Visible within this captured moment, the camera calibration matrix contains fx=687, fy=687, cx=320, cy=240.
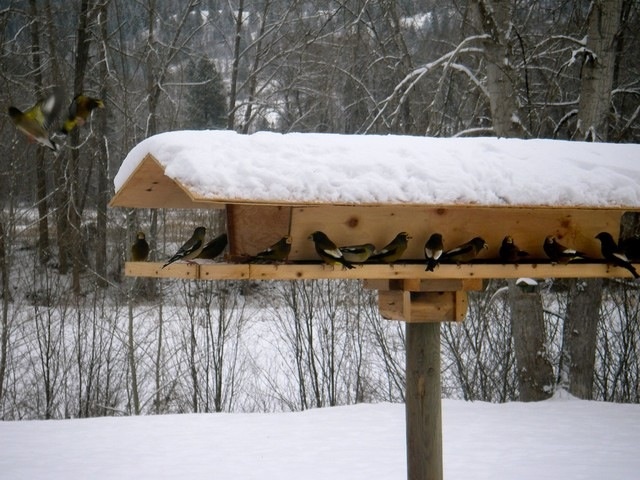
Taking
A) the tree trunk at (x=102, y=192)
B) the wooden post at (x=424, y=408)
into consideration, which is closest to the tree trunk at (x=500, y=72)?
the wooden post at (x=424, y=408)

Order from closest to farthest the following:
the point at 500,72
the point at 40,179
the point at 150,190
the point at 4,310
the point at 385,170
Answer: the point at 385,170, the point at 150,190, the point at 500,72, the point at 4,310, the point at 40,179

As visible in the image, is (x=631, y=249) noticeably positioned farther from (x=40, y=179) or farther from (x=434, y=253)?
(x=40, y=179)

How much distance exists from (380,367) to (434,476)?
786cm

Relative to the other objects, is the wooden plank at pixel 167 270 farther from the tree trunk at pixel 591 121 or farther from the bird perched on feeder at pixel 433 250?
the tree trunk at pixel 591 121

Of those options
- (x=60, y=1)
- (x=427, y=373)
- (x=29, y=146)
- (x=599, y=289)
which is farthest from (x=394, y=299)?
(x=60, y=1)

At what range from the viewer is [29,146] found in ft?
43.0

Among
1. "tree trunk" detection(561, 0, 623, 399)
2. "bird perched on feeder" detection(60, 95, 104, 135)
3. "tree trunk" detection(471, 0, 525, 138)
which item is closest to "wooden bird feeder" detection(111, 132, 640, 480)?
"bird perched on feeder" detection(60, 95, 104, 135)

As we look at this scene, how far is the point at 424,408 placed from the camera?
13.7ft

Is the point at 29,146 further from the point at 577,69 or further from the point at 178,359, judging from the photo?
the point at 577,69

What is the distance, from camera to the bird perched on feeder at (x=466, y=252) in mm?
3877

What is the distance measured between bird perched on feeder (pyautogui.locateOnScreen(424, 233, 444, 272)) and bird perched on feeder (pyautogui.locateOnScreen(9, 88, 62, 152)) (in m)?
2.08

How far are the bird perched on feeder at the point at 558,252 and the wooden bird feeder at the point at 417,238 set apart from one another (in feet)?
0.21

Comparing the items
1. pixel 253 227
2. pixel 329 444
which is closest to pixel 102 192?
pixel 329 444

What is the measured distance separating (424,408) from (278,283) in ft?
31.1
